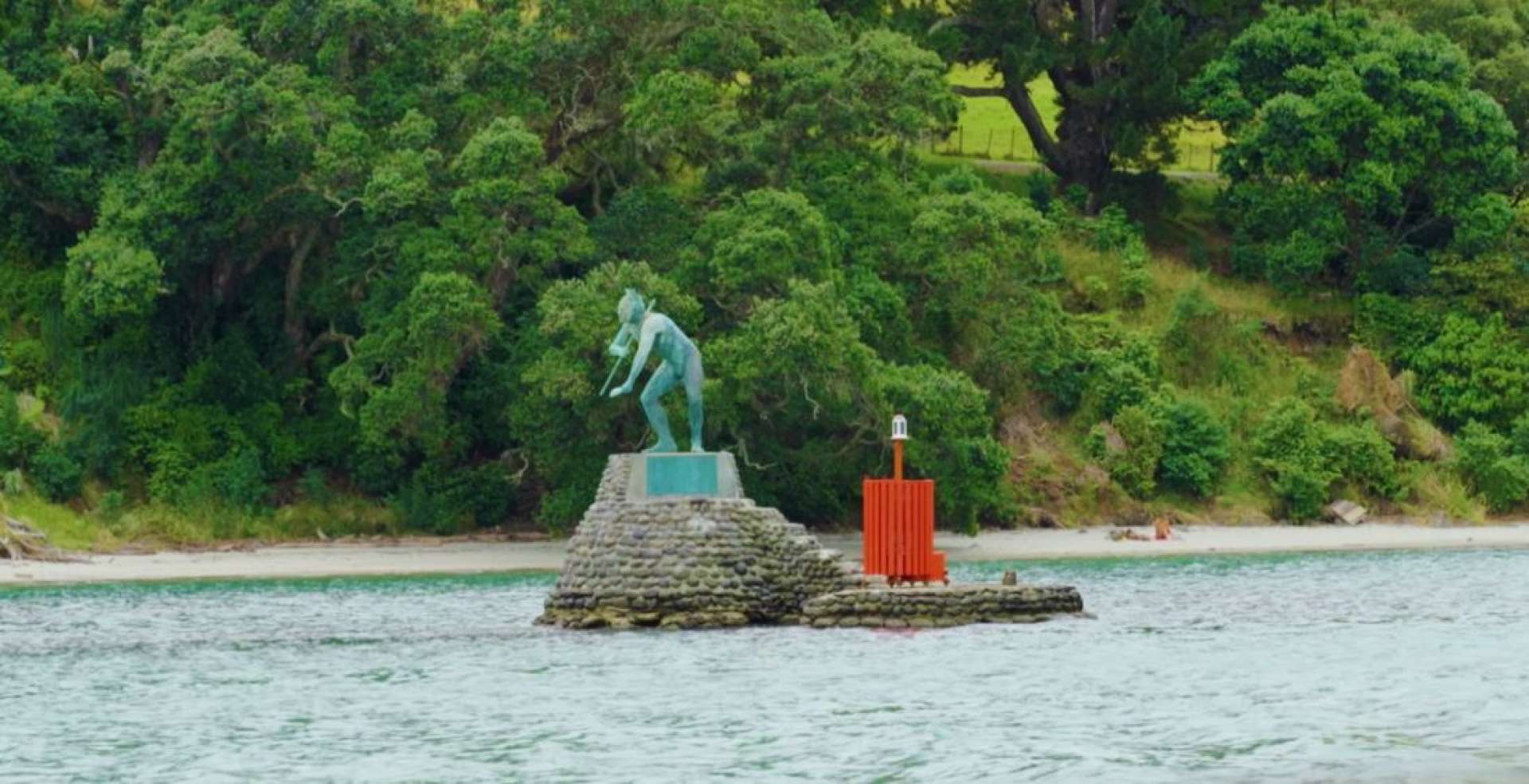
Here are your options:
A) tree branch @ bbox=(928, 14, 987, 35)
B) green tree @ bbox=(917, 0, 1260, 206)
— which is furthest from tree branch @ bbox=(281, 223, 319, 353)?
tree branch @ bbox=(928, 14, 987, 35)

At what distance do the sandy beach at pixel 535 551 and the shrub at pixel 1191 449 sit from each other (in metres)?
2.02

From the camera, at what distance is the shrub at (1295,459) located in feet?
232

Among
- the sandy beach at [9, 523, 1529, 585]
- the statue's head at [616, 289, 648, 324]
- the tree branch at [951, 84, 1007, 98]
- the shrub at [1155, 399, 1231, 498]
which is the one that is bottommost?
the sandy beach at [9, 523, 1529, 585]

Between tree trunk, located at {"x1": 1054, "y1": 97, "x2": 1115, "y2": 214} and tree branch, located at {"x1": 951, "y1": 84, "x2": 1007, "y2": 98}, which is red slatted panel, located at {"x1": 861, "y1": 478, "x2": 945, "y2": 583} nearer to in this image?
tree trunk, located at {"x1": 1054, "y1": 97, "x2": 1115, "y2": 214}

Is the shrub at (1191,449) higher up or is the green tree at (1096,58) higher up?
the green tree at (1096,58)

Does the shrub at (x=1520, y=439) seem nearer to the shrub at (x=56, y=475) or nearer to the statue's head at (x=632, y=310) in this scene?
the statue's head at (x=632, y=310)

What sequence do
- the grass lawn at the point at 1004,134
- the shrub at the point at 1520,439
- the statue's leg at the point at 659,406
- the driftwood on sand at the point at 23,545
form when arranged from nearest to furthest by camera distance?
the statue's leg at the point at 659,406 → the driftwood on sand at the point at 23,545 → the shrub at the point at 1520,439 → the grass lawn at the point at 1004,134

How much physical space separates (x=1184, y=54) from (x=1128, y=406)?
14056 millimetres

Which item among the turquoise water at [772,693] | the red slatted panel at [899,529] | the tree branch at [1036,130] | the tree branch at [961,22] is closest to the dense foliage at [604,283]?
the tree branch at [961,22]

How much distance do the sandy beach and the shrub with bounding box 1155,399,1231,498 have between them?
79.4 inches

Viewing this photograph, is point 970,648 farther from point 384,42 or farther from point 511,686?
point 384,42

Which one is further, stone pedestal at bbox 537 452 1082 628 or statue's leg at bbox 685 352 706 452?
statue's leg at bbox 685 352 706 452

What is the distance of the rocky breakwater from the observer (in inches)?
1764

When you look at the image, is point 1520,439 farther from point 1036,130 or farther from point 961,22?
point 961,22
